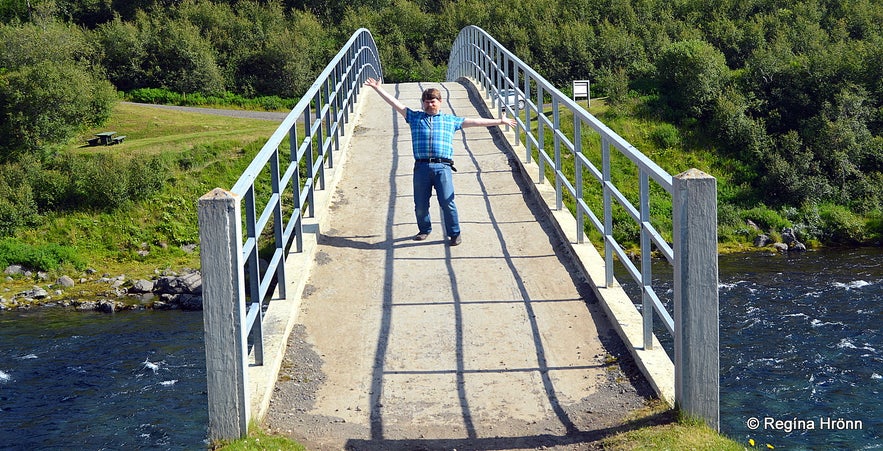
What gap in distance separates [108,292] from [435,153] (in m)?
23.9

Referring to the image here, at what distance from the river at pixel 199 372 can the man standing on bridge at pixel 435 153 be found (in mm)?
5811

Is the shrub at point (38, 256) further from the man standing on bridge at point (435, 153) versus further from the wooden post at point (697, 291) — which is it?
the wooden post at point (697, 291)

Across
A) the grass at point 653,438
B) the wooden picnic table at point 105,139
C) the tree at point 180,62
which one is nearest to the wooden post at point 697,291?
the grass at point 653,438

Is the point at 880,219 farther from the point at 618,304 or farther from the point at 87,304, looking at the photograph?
the point at 618,304

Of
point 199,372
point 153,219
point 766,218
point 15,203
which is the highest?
point 15,203

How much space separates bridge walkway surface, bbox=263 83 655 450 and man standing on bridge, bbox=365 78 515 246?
10.8 inches

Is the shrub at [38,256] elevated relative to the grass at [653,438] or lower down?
lower down

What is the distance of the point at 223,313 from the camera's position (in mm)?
5367

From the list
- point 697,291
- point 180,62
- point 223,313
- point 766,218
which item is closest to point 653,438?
point 697,291

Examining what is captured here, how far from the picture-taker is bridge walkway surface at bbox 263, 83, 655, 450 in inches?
234

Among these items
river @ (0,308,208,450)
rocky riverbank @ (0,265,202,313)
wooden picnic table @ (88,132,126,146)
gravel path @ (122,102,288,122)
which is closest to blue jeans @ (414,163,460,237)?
river @ (0,308,208,450)

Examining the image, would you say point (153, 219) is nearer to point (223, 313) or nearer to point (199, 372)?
point (199, 372)

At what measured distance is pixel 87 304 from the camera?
2934 centimetres

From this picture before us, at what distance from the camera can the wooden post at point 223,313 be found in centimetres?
529
